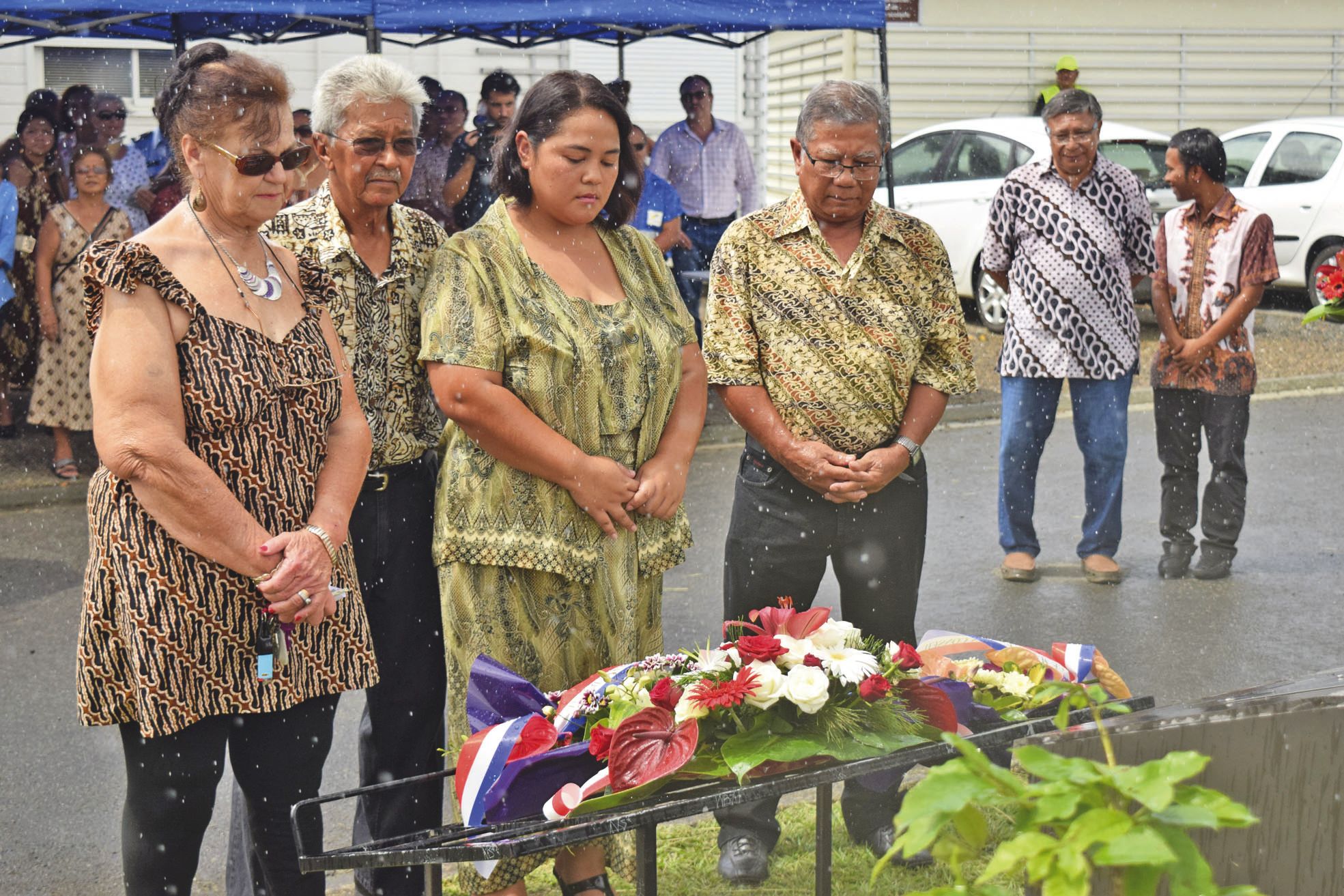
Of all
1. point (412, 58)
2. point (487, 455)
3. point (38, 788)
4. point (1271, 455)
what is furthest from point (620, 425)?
point (412, 58)

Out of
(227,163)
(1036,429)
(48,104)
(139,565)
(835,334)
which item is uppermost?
(48,104)

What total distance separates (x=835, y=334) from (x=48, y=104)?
314 inches

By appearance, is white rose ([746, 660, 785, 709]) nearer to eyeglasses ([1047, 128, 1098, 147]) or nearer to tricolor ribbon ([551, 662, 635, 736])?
tricolor ribbon ([551, 662, 635, 736])

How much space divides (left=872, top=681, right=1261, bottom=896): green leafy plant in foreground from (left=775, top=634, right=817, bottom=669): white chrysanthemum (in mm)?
1217

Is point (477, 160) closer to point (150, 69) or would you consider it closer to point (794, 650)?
point (794, 650)

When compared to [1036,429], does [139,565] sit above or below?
above

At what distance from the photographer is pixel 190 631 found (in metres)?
2.63

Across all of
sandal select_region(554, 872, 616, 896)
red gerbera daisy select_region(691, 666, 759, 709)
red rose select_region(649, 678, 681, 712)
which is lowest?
sandal select_region(554, 872, 616, 896)

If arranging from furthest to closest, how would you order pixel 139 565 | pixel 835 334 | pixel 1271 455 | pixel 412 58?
1. pixel 412 58
2. pixel 1271 455
3. pixel 835 334
4. pixel 139 565

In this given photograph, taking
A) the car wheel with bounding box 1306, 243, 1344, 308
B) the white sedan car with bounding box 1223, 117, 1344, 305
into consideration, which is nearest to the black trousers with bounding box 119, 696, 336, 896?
the car wheel with bounding box 1306, 243, 1344, 308

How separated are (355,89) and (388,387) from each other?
0.65 meters

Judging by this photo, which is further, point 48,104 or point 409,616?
point 48,104

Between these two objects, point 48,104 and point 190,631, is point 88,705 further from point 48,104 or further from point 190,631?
point 48,104

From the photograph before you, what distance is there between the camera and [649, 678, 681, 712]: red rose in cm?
247
